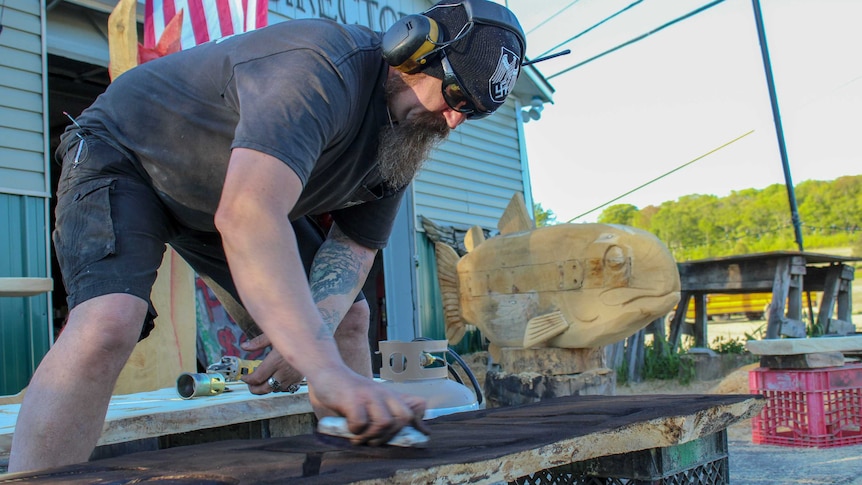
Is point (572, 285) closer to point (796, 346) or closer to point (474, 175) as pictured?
point (796, 346)

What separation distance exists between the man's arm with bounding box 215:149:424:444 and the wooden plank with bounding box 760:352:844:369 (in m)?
3.87

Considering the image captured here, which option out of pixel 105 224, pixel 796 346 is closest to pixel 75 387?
pixel 105 224

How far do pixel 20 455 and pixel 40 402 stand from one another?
0.34ft

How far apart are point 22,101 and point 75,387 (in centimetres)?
466

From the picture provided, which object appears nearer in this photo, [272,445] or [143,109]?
[272,445]

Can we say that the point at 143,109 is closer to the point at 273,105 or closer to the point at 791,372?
the point at 273,105

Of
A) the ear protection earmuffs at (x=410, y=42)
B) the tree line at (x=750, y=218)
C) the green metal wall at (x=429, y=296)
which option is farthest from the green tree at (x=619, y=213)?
the ear protection earmuffs at (x=410, y=42)

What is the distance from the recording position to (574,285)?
5.46 m

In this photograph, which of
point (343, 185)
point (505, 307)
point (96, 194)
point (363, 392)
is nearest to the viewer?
point (363, 392)

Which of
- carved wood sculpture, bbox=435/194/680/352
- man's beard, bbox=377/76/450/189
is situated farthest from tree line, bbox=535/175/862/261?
man's beard, bbox=377/76/450/189

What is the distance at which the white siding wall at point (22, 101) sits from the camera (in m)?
5.28

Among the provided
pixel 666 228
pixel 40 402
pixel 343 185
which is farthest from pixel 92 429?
pixel 666 228

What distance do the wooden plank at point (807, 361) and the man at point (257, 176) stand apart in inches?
130

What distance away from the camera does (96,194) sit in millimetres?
1729
